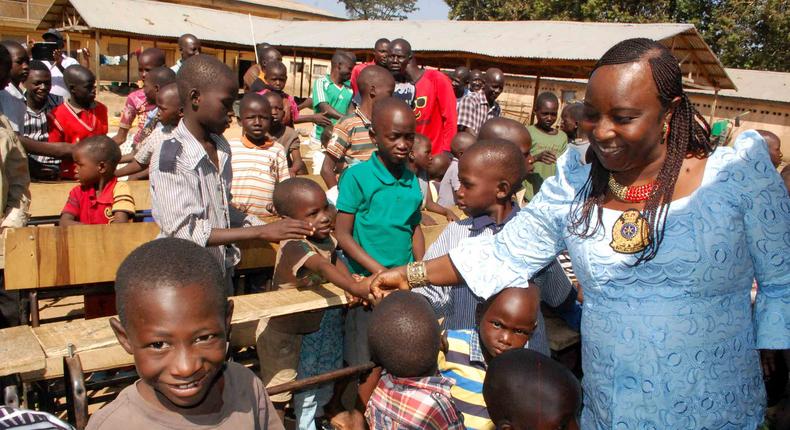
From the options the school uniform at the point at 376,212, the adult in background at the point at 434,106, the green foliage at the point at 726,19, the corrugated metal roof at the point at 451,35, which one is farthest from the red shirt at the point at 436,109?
the green foliage at the point at 726,19

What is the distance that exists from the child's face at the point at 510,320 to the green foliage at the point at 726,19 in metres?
27.5

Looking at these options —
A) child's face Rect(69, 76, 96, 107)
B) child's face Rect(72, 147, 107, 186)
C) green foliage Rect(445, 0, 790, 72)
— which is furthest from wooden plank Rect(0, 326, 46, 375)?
green foliage Rect(445, 0, 790, 72)

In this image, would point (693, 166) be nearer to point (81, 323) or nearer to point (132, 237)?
point (81, 323)

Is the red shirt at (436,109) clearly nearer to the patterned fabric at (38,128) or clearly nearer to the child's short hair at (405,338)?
the patterned fabric at (38,128)

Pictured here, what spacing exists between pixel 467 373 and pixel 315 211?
1.20 m

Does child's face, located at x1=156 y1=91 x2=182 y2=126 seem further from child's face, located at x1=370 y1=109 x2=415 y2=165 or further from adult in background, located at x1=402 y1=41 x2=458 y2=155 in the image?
adult in background, located at x1=402 y1=41 x2=458 y2=155

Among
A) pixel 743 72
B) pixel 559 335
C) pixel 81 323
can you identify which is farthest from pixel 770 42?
pixel 81 323

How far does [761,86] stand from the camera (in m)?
23.1

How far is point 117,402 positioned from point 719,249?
1780 millimetres

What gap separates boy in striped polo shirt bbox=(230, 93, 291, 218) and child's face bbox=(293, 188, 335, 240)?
90 cm

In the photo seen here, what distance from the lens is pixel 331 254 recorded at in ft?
10.6

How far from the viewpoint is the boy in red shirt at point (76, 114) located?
5508mm

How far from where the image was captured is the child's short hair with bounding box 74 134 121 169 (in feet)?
12.2

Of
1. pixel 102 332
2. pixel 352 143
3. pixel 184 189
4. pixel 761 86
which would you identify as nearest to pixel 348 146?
pixel 352 143
